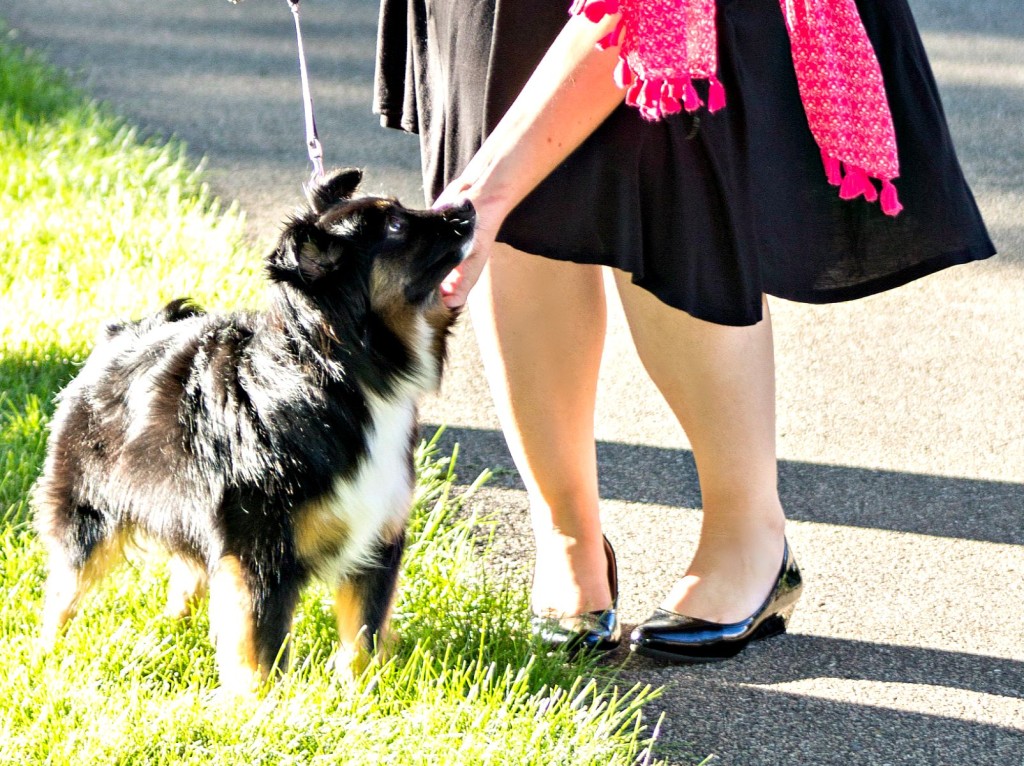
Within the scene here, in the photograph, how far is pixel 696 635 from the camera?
116 inches

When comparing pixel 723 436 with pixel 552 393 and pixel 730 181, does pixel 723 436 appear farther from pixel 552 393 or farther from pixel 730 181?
pixel 730 181

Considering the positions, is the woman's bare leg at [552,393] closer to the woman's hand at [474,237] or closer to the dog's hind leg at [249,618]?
the woman's hand at [474,237]

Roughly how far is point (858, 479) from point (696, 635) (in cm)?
109

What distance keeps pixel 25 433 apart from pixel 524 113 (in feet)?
6.23

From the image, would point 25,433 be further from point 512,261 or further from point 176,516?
point 512,261

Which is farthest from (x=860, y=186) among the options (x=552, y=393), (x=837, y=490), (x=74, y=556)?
(x=74, y=556)

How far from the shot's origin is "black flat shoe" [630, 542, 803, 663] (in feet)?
9.70

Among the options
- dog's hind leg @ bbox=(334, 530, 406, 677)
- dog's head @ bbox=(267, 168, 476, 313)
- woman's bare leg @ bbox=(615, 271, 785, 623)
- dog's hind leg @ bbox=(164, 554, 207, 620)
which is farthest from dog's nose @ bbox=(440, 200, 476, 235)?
dog's hind leg @ bbox=(164, 554, 207, 620)

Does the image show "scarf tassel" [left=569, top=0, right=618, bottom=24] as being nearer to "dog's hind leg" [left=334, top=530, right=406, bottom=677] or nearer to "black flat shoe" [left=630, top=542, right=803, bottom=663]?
"dog's hind leg" [left=334, top=530, right=406, bottom=677]

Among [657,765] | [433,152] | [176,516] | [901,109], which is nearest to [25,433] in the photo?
[176,516]

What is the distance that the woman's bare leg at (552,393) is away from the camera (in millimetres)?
2887

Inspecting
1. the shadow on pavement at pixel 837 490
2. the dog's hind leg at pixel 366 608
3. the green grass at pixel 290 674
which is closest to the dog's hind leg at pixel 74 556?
the green grass at pixel 290 674

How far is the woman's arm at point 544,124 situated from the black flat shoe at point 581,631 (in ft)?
2.94

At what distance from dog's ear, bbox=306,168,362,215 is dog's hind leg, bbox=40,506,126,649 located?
2.84ft
